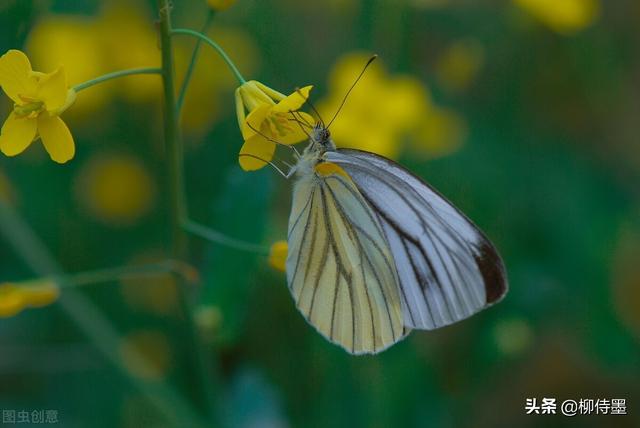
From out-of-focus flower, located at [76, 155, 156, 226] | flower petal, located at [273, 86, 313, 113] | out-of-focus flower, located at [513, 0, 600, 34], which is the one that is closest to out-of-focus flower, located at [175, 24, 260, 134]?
out-of-focus flower, located at [76, 155, 156, 226]

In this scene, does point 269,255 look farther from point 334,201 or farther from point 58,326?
point 58,326

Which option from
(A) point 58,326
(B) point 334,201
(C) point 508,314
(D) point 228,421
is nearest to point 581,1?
(C) point 508,314

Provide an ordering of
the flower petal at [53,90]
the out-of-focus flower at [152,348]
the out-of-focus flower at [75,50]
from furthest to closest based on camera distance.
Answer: the out-of-focus flower at [75,50]
the out-of-focus flower at [152,348]
the flower petal at [53,90]

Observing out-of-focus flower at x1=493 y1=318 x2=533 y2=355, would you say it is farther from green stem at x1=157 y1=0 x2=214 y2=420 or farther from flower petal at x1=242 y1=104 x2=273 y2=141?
flower petal at x1=242 y1=104 x2=273 y2=141

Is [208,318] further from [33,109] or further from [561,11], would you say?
[561,11]

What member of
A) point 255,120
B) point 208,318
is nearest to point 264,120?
point 255,120

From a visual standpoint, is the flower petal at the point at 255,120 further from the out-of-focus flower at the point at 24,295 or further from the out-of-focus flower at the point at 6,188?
the out-of-focus flower at the point at 6,188

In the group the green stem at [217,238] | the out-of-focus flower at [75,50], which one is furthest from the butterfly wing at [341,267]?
the out-of-focus flower at [75,50]
